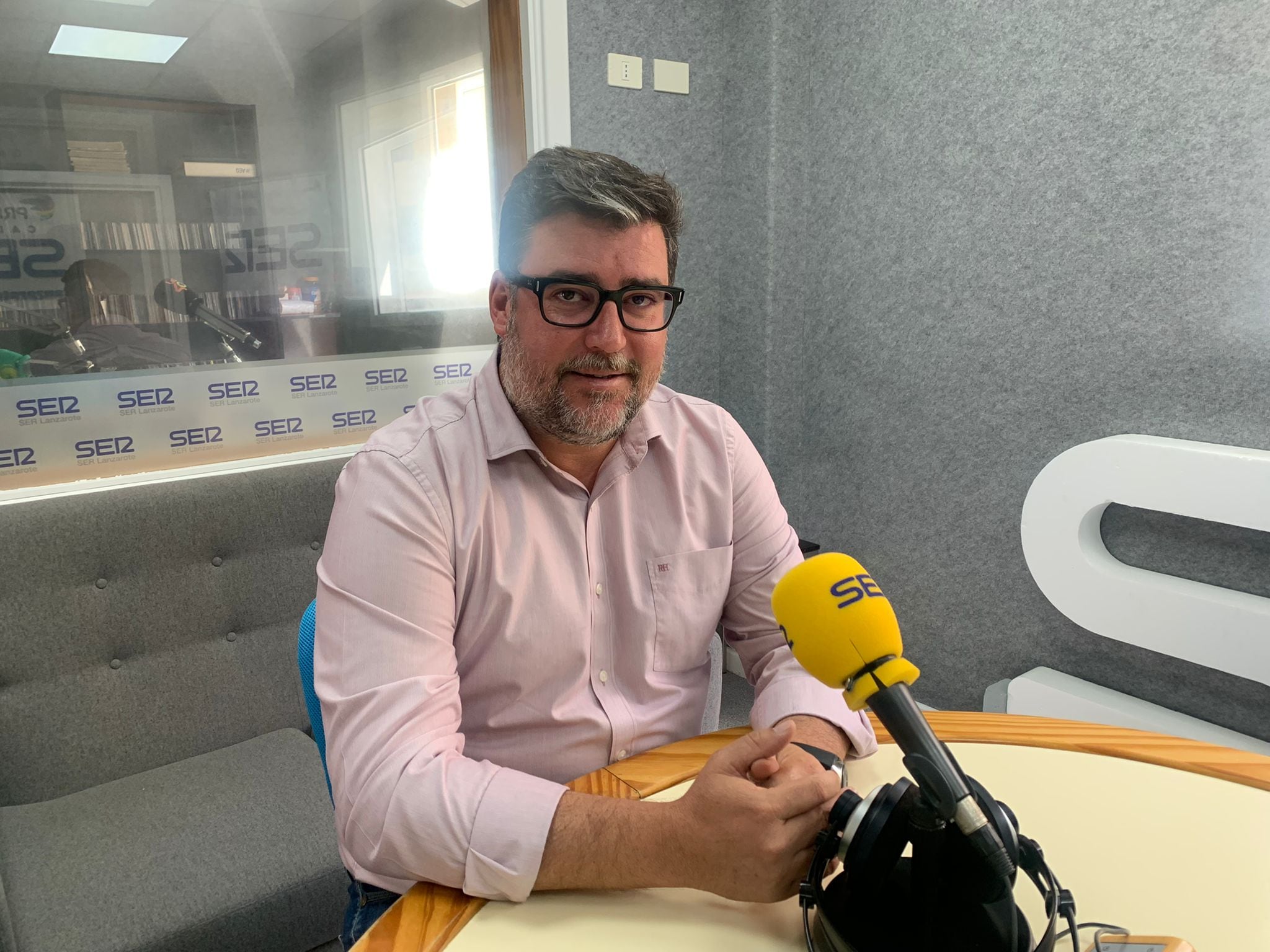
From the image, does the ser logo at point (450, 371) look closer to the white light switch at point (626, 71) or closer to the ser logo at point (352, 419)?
the ser logo at point (352, 419)

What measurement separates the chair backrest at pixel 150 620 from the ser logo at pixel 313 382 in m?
0.27

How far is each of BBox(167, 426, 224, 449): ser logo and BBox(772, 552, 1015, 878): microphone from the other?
63.3 inches

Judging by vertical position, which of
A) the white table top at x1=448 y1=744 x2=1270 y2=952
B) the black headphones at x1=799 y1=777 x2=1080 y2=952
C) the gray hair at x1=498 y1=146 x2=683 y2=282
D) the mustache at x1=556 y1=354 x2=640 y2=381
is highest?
the gray hair at x1=498 y1=146 x2=683 y2=282

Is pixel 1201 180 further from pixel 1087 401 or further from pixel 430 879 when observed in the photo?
pixel 430 879

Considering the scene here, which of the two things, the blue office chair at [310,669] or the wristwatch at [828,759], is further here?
the blue office chair at [310,669]

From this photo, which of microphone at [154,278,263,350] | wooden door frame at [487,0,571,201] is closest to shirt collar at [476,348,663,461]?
microphone at [154,278,263,350]

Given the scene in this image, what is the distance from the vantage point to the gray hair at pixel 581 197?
1.06m

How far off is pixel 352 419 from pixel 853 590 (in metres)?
1.72

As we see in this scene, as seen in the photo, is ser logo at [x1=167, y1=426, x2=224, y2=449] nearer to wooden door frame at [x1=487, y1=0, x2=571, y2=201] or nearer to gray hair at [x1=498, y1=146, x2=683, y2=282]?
wooden door frame at [x1=487, y1=0, x2=571, y2=201]

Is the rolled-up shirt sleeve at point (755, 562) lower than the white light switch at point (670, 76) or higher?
lower

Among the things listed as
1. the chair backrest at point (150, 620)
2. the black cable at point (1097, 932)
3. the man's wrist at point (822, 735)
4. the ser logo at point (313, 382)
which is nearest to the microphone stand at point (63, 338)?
the chair backrest at point (150, 620)

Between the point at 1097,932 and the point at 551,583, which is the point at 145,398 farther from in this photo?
the point at 1097,932

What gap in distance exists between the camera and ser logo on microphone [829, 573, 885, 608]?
2.05 ft

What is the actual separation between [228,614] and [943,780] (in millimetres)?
1546
